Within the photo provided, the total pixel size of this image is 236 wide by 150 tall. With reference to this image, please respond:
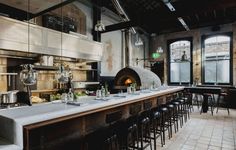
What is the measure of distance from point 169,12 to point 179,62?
5136mm

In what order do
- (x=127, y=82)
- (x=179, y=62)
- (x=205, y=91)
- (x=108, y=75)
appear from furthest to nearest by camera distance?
(x=179, y=62), (x=108, y=75), (x=205, y=91), (x=127, y=82)

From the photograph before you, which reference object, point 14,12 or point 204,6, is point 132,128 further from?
point 204,6

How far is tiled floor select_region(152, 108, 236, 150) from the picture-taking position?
3.90 meters

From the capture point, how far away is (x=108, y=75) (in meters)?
7.93

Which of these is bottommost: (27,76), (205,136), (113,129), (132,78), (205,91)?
(205,136)

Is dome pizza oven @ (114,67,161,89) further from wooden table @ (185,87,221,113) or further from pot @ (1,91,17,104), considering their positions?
pot @ (1,91,17,104)

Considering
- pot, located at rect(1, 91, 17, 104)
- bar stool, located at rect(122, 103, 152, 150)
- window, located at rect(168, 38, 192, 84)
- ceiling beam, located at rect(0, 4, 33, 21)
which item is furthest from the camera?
window, located at rect(168, 38, 192, 84)

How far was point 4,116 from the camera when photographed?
1.83 meters

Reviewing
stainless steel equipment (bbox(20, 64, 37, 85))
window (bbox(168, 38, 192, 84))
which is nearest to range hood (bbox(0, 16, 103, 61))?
stainless steel equipment (bbox(20, 64, 37, 85))

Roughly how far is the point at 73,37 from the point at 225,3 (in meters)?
4.41

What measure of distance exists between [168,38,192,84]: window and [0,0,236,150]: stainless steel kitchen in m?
0.06

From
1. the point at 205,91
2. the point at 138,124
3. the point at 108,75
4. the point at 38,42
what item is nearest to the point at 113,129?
the point at 138,124

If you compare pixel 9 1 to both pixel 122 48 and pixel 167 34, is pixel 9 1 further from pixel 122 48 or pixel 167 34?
pixel 167 34

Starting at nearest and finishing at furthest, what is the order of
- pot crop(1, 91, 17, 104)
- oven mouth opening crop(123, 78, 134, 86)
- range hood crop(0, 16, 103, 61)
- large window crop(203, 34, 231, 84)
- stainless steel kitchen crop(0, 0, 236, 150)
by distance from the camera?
stainless steel kitchen crop(0, 0, 236, 150)
pot crop(1, 91, 17, 104)
range hood crop(0, 16, 103, 61)
oven mouth opening crop(123, 78, 134, 86)
large window crop(203, 34, 231, 84)
